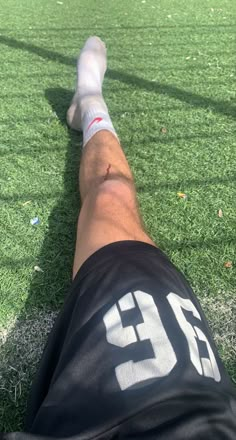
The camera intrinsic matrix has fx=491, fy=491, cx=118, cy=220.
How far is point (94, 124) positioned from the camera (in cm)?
183

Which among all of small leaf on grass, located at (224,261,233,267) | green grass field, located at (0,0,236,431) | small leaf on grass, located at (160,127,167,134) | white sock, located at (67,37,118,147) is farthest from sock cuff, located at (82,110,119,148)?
small leaf on grass, located at (224,261,233,267)

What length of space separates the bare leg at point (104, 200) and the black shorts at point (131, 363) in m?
0.13

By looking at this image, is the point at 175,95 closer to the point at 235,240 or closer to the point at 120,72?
the point at 120,72

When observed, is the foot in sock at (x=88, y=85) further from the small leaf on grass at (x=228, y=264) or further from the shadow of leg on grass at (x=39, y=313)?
the small leaf on grass at (x=228, y=264)

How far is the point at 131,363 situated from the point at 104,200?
59cm

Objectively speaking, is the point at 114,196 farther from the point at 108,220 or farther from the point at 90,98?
the point at 90,98

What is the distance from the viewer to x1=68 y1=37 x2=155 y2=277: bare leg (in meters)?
1.19

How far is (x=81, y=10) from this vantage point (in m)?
4.30

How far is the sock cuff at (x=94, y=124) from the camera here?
1790 mm

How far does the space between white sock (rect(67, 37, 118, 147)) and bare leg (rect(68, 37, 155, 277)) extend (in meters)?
0.08

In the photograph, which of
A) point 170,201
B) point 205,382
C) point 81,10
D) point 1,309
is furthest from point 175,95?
point 81,10

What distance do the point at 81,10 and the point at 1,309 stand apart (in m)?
3.66

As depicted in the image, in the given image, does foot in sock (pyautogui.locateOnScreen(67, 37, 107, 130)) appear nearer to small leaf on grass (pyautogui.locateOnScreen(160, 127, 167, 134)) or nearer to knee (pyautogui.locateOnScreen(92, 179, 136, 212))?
small leaf on grass (pyautogui.locateOnScreen(160, 127, 167, 134))

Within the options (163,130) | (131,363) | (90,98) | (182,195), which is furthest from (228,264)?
(90,98)
